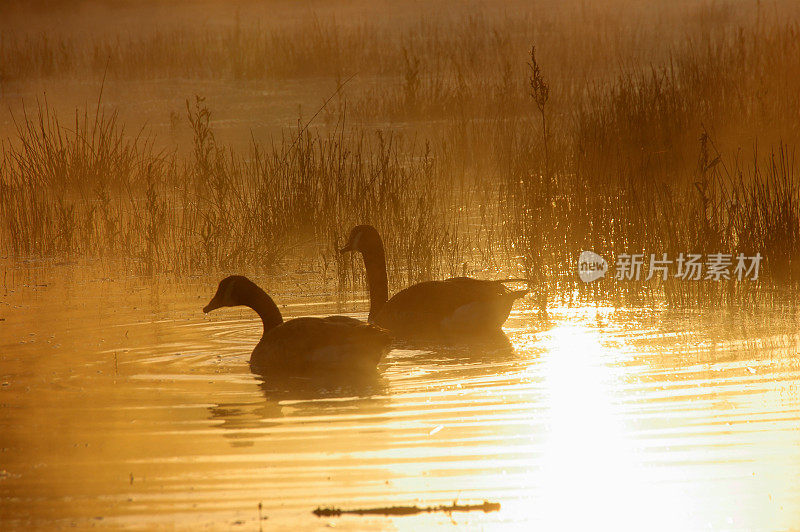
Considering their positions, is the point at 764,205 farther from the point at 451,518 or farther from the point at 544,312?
→ the point at 451,518

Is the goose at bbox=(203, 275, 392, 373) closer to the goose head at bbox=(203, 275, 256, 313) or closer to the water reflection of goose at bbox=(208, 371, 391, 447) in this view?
the water reflection of goose at bbox=(208, 371, 391, 447)

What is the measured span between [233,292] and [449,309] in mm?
1844

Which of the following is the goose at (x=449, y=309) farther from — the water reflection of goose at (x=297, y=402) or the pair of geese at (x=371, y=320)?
the water reflection of goose at (x=297, y=402)

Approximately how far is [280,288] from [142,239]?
3.85m

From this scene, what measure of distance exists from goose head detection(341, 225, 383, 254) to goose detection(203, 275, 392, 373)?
2435 mm

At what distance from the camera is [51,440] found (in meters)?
6.72

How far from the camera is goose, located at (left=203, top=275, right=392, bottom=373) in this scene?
862cm

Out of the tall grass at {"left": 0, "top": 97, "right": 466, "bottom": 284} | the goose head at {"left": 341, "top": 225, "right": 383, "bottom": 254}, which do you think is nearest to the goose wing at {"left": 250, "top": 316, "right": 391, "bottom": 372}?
the goose head at {"left": 341, "top": 225, "right": 383, "bottom": 254}

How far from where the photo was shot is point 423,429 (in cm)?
673

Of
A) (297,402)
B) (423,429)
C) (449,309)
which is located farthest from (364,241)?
(423,429)

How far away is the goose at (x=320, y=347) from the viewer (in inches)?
340

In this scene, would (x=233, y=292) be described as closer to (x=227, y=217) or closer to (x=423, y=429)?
(x=423, y=429)

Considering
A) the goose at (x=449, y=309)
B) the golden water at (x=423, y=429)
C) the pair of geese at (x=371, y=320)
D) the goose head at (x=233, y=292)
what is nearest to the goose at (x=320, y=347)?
the pair of geese at (x=371, y=320)

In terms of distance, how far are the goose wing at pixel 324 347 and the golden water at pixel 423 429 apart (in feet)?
0.71
